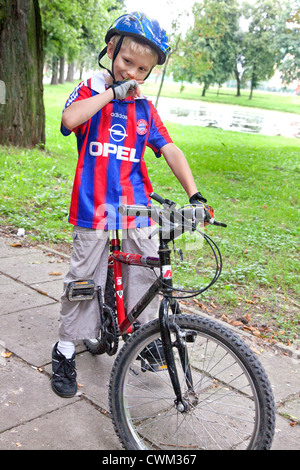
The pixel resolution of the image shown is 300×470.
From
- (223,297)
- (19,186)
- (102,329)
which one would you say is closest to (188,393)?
(102,329)

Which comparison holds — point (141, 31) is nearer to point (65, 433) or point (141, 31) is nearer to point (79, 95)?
point (79, 95)

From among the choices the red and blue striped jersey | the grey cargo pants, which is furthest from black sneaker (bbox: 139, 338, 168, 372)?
the red and blue striped jersey

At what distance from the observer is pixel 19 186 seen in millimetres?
7312

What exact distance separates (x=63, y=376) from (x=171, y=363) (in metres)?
0.85

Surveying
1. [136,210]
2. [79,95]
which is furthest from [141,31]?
[136,210]

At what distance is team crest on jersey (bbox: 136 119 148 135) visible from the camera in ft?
8.84

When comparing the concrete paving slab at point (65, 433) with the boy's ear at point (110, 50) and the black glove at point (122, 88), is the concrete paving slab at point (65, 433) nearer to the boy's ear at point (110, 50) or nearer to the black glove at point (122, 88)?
the black glove at point (122, 88)

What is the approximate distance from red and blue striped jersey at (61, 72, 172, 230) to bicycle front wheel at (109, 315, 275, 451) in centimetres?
72

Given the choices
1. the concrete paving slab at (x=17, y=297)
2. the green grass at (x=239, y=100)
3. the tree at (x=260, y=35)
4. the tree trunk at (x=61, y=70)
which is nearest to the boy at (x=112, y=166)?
the concrete paving slab at (x=17, y=297)

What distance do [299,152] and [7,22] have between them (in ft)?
28.3

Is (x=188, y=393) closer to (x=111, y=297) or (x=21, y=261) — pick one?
(x=111, y=297)

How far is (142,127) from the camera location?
8.89ft

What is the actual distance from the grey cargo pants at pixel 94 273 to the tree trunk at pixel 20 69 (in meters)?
6.85

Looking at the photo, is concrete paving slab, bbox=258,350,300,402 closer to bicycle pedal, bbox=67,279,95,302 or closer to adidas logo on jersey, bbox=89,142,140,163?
bicycle pedal, bbox=67,279,95,302
